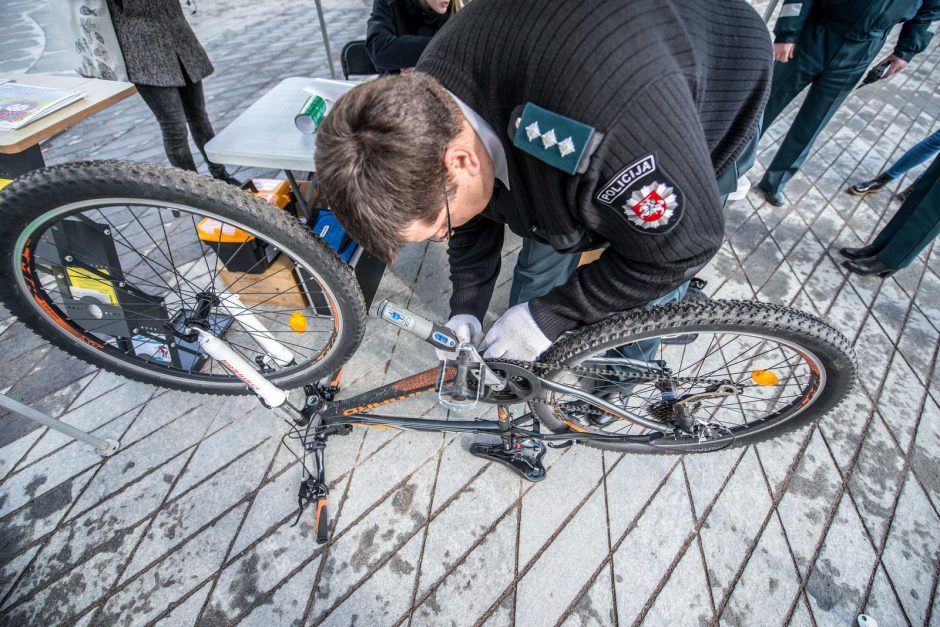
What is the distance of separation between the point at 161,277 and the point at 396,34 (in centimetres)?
205

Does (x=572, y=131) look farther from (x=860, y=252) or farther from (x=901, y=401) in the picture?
(x=860, y=252)

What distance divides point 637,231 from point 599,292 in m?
0.24

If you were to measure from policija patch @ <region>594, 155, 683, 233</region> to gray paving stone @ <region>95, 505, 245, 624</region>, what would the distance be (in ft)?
6.00

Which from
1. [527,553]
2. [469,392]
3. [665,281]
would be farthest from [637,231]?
[527,553]

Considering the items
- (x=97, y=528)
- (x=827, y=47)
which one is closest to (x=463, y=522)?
(x=97, y=528)

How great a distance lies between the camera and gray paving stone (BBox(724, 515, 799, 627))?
145cm

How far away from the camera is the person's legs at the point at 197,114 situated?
2867 mm

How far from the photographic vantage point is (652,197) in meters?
0.88

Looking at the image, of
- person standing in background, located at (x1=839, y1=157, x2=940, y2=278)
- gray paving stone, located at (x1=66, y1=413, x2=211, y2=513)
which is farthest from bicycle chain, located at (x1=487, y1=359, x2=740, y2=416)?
person standing in background, located at (x1=839, y1=157, x2=940, y2=278)

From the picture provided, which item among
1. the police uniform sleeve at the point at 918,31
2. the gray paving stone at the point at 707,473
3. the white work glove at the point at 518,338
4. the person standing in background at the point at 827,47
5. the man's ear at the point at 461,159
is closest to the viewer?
the man's ear at the point at 461,159

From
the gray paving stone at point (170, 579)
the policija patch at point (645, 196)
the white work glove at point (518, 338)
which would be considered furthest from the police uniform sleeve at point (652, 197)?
the gray paving stone at point (170, 579)

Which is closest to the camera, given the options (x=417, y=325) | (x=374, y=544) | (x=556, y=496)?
(x=417, y=325)

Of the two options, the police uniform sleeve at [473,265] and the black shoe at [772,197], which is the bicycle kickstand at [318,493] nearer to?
the police uniform sleeve at [473,265]

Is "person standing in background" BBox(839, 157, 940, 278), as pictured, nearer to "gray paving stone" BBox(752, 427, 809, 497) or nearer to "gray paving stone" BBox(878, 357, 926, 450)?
"gray paving stone" BBox(878, 357, 926, 450)
